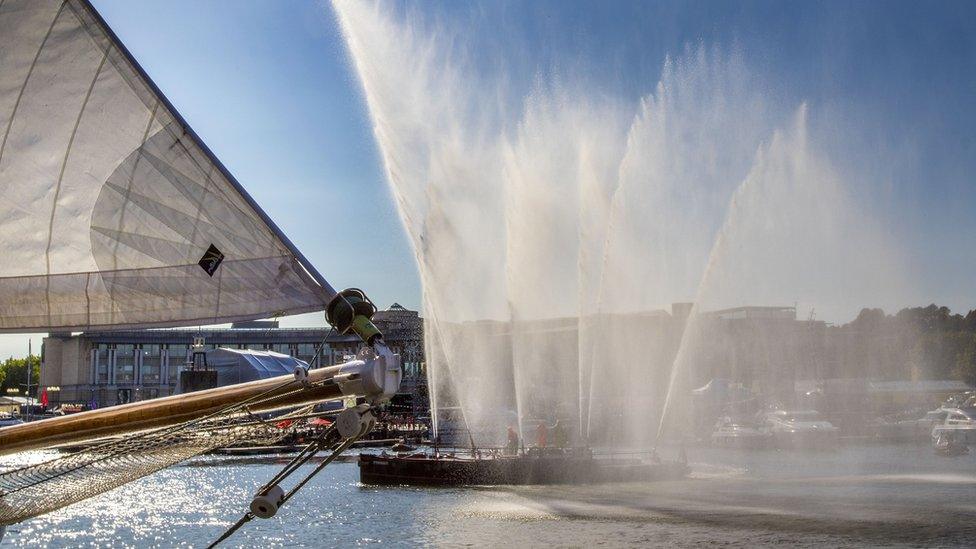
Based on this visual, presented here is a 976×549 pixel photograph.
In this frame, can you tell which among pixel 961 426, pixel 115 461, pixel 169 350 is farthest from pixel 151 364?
pixel 115 461

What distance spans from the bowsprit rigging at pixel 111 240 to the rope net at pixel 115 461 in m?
0.02

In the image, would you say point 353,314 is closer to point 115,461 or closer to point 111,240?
point 115,461

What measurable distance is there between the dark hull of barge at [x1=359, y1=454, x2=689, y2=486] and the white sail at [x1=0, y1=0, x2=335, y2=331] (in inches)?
1155

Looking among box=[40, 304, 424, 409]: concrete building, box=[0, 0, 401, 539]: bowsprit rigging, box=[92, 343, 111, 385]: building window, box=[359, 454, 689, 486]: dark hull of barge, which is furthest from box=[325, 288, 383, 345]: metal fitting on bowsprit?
box=[92, 343, 111, 385]: building window

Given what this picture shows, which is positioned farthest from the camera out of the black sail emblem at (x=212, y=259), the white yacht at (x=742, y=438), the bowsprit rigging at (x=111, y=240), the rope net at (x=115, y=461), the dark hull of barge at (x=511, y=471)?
the white yacht at (x=742, y=438)

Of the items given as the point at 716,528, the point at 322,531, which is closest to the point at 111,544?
the point at 322,531

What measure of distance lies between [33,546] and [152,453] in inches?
790

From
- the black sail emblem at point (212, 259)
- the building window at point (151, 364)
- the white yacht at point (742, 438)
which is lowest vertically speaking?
the white yacht at point (742, 438)

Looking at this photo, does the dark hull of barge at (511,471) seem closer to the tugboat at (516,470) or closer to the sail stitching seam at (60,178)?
the tugboat at (516,470)

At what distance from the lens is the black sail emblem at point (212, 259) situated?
9539mm

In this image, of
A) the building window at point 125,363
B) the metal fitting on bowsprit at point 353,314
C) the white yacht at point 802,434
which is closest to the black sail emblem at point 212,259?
the metal fitting on bowsprit at point 353,314

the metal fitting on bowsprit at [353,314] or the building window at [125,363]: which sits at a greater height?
the metal fitting on bowsprit at [353,314]

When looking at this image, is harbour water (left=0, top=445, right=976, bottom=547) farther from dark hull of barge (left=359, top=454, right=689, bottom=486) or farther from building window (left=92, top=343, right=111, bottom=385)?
building window (left=92, top=343, right=111, bottom=385)

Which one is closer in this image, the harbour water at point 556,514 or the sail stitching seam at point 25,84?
the sail stitching seam at point 25,84
